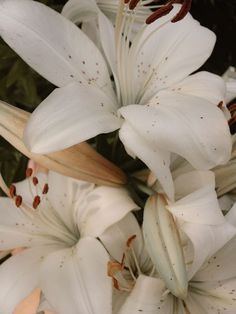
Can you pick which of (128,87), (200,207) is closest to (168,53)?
(128,87)

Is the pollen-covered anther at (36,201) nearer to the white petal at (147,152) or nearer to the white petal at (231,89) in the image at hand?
the white petal at (147,152)

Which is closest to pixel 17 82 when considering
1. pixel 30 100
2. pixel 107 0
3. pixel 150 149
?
pixel 30 100

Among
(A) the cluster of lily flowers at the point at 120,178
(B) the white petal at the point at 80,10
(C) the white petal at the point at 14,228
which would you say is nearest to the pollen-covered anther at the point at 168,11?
(A) the cluster of lily flowers at the point at 120,178

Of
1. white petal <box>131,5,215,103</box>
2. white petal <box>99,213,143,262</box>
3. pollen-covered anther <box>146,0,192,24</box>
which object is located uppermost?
pollen-covered anther <box>146,0,192,24</box>

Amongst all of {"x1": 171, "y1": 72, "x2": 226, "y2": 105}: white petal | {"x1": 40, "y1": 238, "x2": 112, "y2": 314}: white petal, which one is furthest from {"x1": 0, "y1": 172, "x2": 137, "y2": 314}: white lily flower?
{"x1": 171, "y1": 72, "x2": 226, "y2": 105}: white petal

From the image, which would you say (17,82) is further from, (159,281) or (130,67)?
(159,281)

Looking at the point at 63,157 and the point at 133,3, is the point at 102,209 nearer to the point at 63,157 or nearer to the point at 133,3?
the point at 63,157

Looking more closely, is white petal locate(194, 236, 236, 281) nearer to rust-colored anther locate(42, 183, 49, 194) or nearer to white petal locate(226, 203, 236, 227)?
white petal locate(226, 203, 236, 227)
